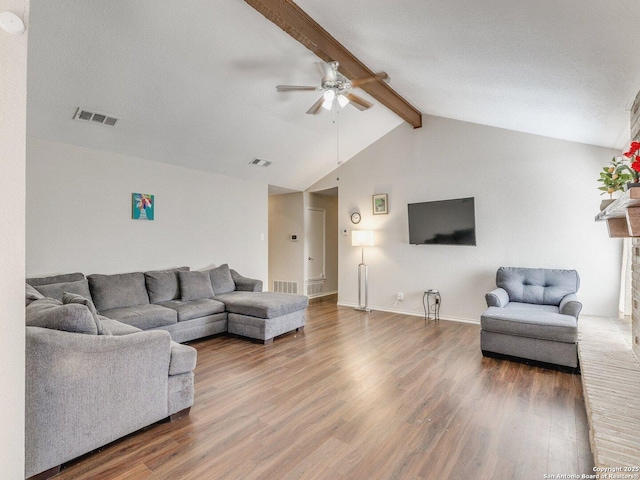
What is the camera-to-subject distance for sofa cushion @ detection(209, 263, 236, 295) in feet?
16.3

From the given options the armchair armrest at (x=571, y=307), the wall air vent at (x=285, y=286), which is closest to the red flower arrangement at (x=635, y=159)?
the armchair armrest at (x=571, y=307)

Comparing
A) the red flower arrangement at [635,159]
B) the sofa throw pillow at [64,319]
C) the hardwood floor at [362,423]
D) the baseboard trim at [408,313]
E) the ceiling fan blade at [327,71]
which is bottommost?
the hardwood floor at [362,423]

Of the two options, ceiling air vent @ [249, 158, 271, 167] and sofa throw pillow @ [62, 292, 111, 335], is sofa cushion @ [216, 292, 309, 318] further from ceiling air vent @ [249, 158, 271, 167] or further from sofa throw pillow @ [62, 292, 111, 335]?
ceiling air vent @ [249, 158, 271, 167]

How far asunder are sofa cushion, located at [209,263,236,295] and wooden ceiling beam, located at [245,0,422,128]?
3422mm

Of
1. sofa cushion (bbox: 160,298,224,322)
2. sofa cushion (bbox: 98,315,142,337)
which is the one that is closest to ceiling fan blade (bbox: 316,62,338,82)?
sofa cushion (bbox: 98,315,142,337)

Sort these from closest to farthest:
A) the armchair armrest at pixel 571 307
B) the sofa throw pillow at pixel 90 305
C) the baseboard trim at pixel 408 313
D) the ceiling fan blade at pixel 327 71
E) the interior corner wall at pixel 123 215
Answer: the sofa throw pillow at pixel 90 305 < the ceiling fan blade at pixel 327 71 < the armchair armrest at pixel 571 307 < the interior corner wall at pixel 123 215 < the baseboard trim at pixel 408 313

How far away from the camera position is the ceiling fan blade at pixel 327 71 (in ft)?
10.0

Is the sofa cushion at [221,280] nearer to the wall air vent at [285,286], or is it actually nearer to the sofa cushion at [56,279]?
the sofa cushion at [56,279]

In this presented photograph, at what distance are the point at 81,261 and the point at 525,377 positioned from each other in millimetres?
5154

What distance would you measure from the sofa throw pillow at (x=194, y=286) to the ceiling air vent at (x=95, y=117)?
211 centimetres

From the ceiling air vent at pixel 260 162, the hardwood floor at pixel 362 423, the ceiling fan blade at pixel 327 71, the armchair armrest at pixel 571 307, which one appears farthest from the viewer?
the ceiling air vent at pixel 260 162

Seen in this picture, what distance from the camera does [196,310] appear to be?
4059 millimetres

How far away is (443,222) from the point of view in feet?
17.2

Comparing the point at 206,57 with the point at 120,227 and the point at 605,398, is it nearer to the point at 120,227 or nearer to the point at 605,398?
the point at 120,227
